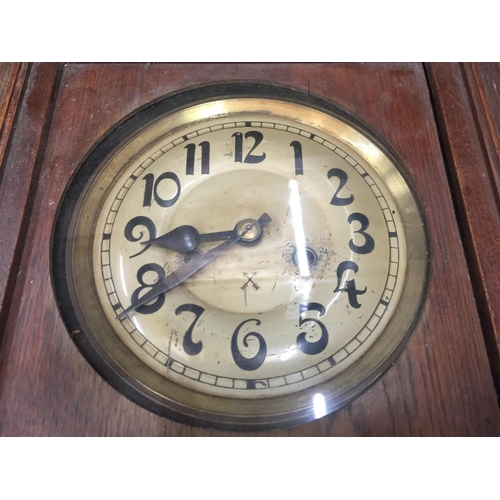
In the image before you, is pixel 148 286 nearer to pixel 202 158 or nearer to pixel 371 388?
pixel 202 158

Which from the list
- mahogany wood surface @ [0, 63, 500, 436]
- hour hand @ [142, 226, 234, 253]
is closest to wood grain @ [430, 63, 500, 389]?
mahogany wood surface @ [0, 63, 500, 436]

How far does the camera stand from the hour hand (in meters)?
0.79

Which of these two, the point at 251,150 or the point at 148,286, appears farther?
the point at 251,150

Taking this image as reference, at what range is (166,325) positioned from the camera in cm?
76

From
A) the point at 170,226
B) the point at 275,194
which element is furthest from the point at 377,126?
the point at 170,226

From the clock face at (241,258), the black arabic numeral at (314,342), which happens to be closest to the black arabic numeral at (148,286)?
the clock face at (241,258)

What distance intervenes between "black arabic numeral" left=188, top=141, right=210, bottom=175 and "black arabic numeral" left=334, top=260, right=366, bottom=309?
0.31 meters

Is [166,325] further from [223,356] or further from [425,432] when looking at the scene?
[425,432]

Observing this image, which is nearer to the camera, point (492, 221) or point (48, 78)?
point (492, 221)

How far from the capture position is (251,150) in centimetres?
88

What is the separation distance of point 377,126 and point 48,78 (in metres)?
0.64

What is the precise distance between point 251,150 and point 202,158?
0.31 ft

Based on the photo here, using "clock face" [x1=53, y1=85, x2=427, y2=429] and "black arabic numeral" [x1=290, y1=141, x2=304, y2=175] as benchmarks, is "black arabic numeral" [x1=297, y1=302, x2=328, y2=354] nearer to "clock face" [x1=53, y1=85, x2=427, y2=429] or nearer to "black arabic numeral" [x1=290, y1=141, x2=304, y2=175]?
"clock face" [x1=53, y1=85, x2=427, y2=429]

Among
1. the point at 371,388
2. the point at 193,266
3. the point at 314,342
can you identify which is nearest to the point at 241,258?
the point at 193,266
